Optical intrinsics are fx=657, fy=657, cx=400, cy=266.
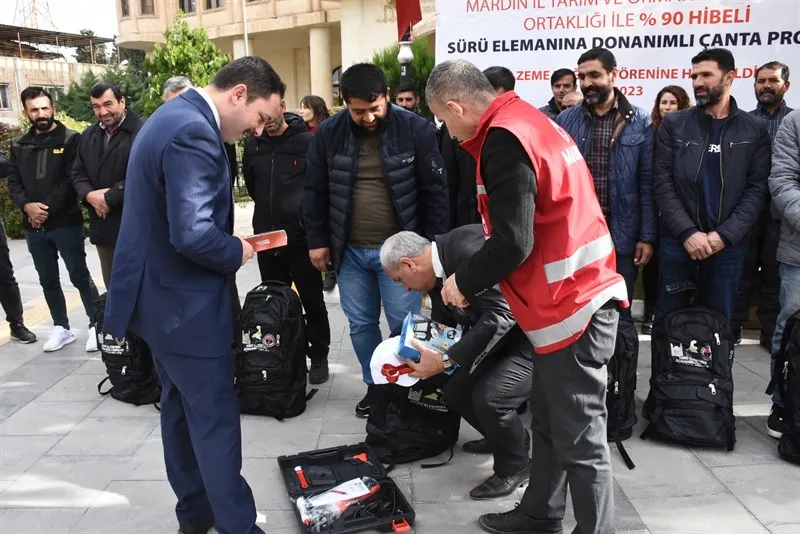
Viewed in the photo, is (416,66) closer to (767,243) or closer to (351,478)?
(767,243)

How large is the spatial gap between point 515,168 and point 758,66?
13.1 ft

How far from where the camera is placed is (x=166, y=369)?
100.0 inches

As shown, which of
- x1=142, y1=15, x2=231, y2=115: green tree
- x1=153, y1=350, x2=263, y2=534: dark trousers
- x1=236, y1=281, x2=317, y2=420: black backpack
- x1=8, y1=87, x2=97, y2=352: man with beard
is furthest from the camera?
x1=142, y1=15, x2=231, y2=115: green tree

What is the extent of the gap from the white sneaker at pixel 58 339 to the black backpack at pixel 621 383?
4.33m

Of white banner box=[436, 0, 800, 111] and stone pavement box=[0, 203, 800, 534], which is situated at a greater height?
white banner box=[436, 0, 800, 111]

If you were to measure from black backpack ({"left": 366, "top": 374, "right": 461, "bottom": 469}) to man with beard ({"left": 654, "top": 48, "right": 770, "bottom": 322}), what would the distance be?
142cm

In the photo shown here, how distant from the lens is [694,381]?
11.5 feet

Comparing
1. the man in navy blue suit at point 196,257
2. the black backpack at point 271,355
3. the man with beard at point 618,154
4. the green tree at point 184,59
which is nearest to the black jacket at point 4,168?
the black backpack at point 271,355

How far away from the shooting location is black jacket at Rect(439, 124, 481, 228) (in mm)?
4750

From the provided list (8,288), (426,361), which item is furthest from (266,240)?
(8,288)

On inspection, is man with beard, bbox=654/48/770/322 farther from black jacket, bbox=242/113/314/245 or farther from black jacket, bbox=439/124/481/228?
black jacket, bbox=242/113/314/245

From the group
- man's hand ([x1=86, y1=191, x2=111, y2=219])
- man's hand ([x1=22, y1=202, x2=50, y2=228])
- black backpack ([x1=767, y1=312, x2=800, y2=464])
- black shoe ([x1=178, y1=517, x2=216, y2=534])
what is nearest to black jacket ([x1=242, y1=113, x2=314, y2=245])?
man's hand ([x1=86, y1=191, x2=111, y2=219])

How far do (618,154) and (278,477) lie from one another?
8.50 feet

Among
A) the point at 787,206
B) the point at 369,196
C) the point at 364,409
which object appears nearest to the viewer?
the point at 787,206
